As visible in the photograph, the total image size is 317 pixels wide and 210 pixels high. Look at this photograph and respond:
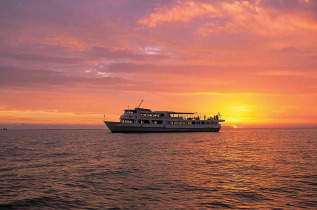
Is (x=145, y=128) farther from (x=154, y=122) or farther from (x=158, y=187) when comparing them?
(x=158, y=187)

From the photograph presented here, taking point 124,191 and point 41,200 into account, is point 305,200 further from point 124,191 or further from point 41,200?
point 41,200

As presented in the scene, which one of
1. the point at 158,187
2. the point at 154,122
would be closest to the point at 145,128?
the point at 154,122

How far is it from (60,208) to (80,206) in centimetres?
86

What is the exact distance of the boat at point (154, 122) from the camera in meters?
94.1

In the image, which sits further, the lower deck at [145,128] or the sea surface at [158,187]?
the lower deck at [145,128]

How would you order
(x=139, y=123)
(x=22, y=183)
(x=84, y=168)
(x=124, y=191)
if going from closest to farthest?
(x=124, y=191)
(x=22, y=183)
(x=84, y=168)
(x=139, y=123)

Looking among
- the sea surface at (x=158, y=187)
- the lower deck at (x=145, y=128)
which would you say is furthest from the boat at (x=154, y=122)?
the sea surface at (x=158, y=187)

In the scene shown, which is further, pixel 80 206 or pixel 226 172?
pixel 226 172

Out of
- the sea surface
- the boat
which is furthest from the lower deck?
the sea surface

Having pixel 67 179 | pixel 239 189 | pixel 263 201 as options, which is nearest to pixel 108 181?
pixel 67 179

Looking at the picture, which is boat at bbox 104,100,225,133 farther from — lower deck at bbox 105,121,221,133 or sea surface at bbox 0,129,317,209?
sea surface at bbox 0,129,317,209

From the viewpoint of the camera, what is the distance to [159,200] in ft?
42.4

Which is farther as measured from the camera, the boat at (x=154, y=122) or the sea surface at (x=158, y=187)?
the boat at (x=154, y=122)

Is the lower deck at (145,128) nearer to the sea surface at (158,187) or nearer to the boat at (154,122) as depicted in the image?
the boat at (154,122)
